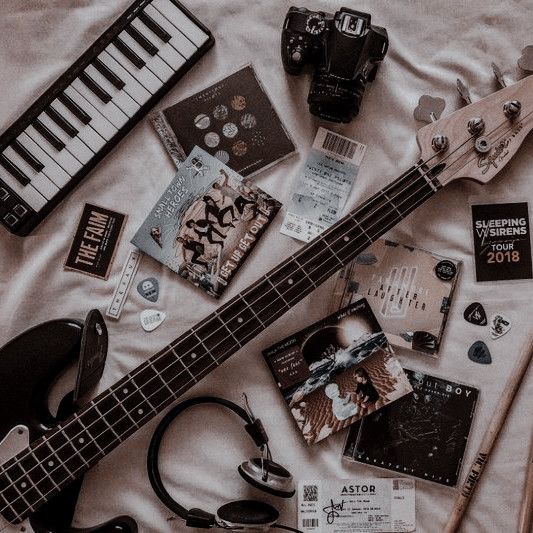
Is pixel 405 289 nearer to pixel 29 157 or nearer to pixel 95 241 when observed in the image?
pixel 95 241

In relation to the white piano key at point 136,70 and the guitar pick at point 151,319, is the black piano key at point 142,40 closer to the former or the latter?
the white piano key at point 136,70

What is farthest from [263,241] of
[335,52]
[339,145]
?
[335,52]

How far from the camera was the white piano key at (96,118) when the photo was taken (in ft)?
3.87

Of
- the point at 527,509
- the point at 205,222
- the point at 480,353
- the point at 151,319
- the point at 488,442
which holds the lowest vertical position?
the point at 527,509

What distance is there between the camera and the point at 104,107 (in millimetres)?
1184

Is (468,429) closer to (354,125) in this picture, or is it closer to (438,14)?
(354,125)

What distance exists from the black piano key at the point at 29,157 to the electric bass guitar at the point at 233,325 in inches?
14.4

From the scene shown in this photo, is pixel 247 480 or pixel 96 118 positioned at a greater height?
pixel 96 118

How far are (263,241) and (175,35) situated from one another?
1.22ft

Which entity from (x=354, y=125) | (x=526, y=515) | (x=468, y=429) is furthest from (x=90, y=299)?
(x=526, y=515)

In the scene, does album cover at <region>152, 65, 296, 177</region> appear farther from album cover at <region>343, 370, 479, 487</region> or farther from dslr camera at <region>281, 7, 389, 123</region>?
album cover at <region>343, 370, 479, 487</region>

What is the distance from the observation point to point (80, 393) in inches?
43.8

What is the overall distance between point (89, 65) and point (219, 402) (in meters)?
0.60

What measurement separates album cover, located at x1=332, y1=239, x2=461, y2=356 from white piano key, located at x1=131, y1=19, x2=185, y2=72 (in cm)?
44
